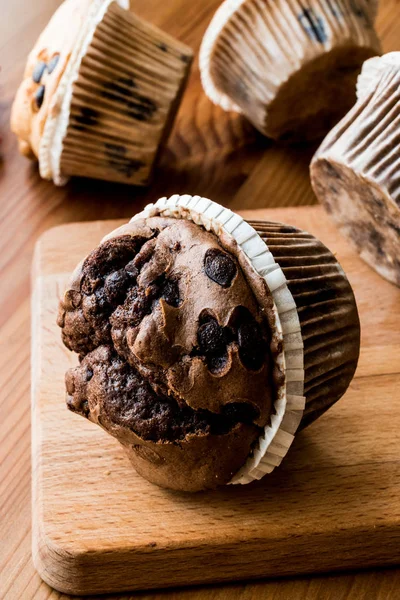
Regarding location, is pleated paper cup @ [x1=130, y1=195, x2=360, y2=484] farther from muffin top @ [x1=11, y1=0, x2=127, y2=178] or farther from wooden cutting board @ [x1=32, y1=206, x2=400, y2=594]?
muffin top @ [x1=11, y1=0, x2=127, y2=178]

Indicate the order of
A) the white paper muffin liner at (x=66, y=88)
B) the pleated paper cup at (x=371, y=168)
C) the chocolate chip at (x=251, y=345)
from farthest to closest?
the white paper muffin liner at (x=66, y=88), the pleated paper cup at (x=371, y=168), the chocolate chip at (x=251, y=345)

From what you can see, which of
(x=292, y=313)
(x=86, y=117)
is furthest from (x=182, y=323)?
(x=86, y=117)

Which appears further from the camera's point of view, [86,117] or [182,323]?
[86,117]

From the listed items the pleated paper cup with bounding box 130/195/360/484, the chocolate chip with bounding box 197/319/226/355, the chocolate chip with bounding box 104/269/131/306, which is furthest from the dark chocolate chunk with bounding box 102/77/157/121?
the chocolate chip with bounding box 197/319/226/355

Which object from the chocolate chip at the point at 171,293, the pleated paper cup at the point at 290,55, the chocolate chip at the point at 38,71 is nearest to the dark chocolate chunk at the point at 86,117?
the chocolate chip at the point at 38,71

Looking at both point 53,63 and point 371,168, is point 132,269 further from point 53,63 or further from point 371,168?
point 53,63

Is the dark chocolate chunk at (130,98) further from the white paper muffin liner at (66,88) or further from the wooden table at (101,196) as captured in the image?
the wooden table at (101,196)
